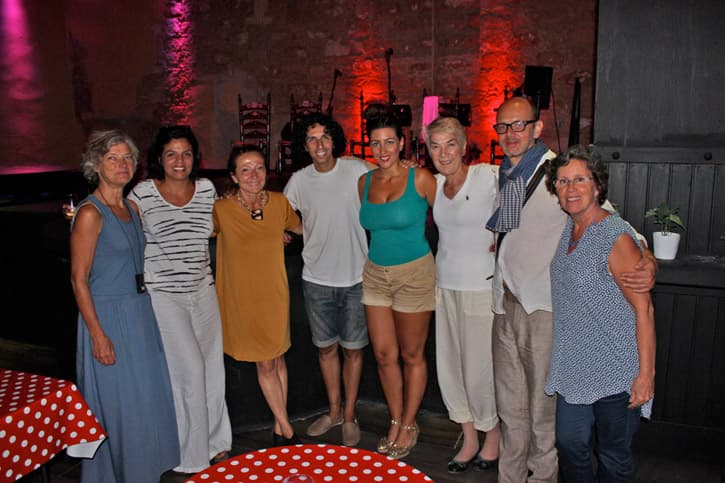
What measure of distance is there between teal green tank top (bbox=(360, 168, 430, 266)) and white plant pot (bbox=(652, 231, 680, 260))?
1124 mm

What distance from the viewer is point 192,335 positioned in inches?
108

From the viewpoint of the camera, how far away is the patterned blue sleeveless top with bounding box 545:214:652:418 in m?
2.00

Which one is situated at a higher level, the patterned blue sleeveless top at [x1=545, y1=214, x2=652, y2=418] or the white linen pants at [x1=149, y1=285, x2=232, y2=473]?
the patterned blue sleeveless top at [x1=545, y1=214, x2=652, y2=418]

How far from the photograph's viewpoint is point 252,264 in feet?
9.21

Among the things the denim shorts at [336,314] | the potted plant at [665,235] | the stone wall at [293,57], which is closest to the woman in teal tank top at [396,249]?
the denim shorts at [336,314]

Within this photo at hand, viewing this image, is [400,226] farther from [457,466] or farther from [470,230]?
[457,466]

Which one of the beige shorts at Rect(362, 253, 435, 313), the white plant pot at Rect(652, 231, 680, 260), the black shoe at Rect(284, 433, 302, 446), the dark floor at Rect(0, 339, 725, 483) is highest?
the white plant pot at Rect(652, 231, 680, 260)

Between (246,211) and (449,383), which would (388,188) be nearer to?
(246,211)

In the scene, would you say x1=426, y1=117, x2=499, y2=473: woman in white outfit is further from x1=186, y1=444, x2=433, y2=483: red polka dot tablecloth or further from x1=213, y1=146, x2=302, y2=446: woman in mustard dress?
x1=186, y1=444, x2=433, y2=483: red polka dot tablecloth

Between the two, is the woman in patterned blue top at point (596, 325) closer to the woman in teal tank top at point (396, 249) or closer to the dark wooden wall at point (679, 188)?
the woman in teal tank top at point (396, 249)

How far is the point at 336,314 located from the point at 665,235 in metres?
1.63

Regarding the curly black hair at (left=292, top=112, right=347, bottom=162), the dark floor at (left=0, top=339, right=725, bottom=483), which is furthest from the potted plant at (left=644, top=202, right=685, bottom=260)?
the curly black hair at (left=292, top=112, right=347, bottom=162)

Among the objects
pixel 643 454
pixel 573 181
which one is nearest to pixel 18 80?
pixel 573 181

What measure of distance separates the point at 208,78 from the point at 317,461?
9.57 m
